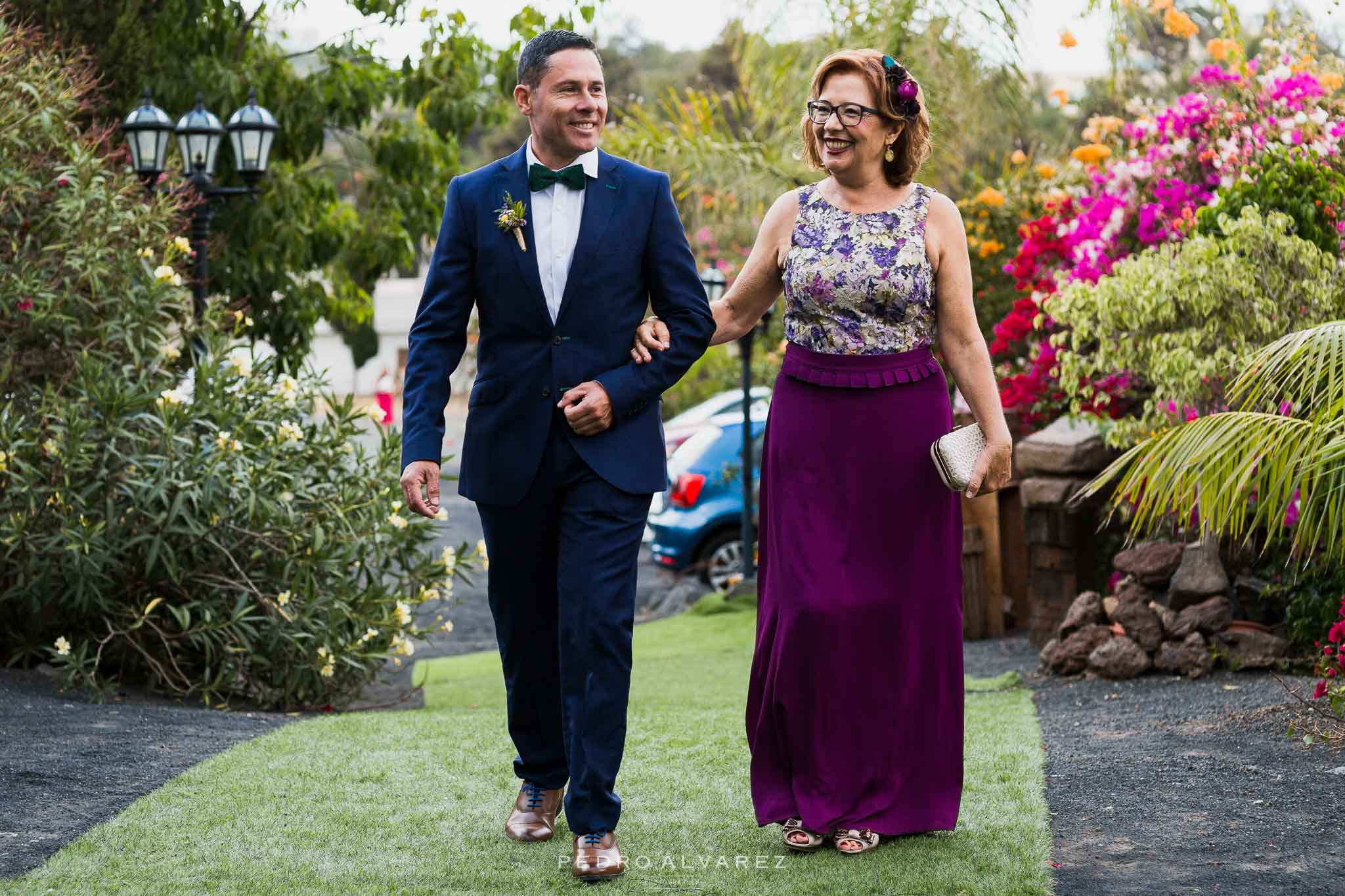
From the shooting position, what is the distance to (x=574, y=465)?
160 inches

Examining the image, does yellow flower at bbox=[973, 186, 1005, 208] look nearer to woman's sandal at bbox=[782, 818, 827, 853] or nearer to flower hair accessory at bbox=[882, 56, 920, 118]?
flower hair accessory at bbox=[882, 56, 920, 118]

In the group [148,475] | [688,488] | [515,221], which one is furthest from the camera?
[688,488]

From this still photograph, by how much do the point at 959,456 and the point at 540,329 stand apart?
1145 mm

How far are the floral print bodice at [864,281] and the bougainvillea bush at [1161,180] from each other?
3.98 metres

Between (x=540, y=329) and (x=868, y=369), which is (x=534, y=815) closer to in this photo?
(x=540, y=329)

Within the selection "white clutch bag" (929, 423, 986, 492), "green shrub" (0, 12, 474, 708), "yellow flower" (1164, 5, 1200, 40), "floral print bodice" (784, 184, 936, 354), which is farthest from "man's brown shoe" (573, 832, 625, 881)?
"yellow flower" (1164, 5, 1200, 40)

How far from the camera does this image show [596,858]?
12.9ft

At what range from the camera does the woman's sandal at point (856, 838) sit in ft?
13.7

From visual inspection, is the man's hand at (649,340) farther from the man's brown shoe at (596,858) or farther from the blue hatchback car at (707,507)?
the blue hatchback car at (707,507)

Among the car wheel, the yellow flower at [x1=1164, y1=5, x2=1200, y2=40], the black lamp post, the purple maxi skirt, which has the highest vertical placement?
the yellow flower at [x1=1164, y1=5, x2=1200, y2=40]

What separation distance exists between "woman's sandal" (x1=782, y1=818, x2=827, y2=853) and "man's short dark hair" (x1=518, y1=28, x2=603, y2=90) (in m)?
2.06

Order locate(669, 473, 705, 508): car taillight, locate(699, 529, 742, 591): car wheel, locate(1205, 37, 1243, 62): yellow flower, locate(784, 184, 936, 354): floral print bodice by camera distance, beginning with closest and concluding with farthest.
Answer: locate(784, 184, 936, 354): floral print bodice < locate(1205, 37, 1243, 62): yellow flower < locate(669, 473, 705, 508): car taillight < locate(699, 529, 742, 591): car wheel

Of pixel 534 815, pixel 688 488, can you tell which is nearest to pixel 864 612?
pixel 534 815

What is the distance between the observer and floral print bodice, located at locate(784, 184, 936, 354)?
427 cm
